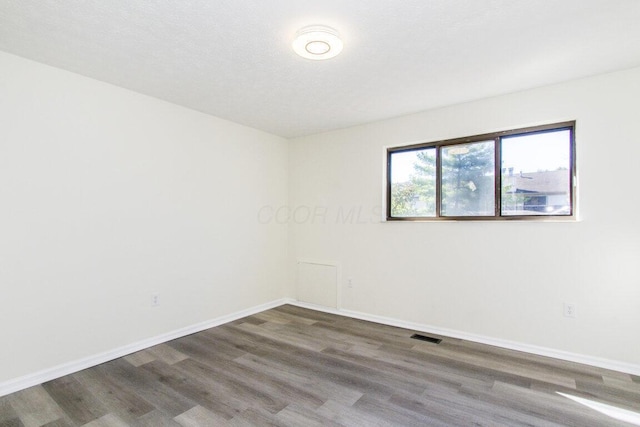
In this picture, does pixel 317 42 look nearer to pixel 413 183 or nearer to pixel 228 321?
pixel 413 183

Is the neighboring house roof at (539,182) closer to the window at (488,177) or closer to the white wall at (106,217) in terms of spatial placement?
the window at (488,177)

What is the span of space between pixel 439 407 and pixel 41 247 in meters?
3.18

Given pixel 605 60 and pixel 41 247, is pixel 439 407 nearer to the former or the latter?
pixel 605 60

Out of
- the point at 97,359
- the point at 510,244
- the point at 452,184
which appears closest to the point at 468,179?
the point at 452,184

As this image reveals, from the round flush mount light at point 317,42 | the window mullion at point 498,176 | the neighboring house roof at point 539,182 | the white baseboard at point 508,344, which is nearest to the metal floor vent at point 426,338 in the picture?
the white baseboard at point 508,344

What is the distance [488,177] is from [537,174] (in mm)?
426

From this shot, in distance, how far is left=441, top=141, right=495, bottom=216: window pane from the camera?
338cm

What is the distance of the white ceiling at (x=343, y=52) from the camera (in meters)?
1.92

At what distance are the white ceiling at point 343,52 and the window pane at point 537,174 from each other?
1.74 feet

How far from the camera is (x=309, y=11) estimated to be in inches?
76.5

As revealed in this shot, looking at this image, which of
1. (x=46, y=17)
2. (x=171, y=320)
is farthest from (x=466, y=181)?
(x=46, y=17)

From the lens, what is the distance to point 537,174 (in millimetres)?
3121

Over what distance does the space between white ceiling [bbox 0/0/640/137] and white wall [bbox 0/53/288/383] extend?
1.10 feet

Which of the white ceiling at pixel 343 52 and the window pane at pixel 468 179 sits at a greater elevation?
the white ceiling at pixel 343 52
